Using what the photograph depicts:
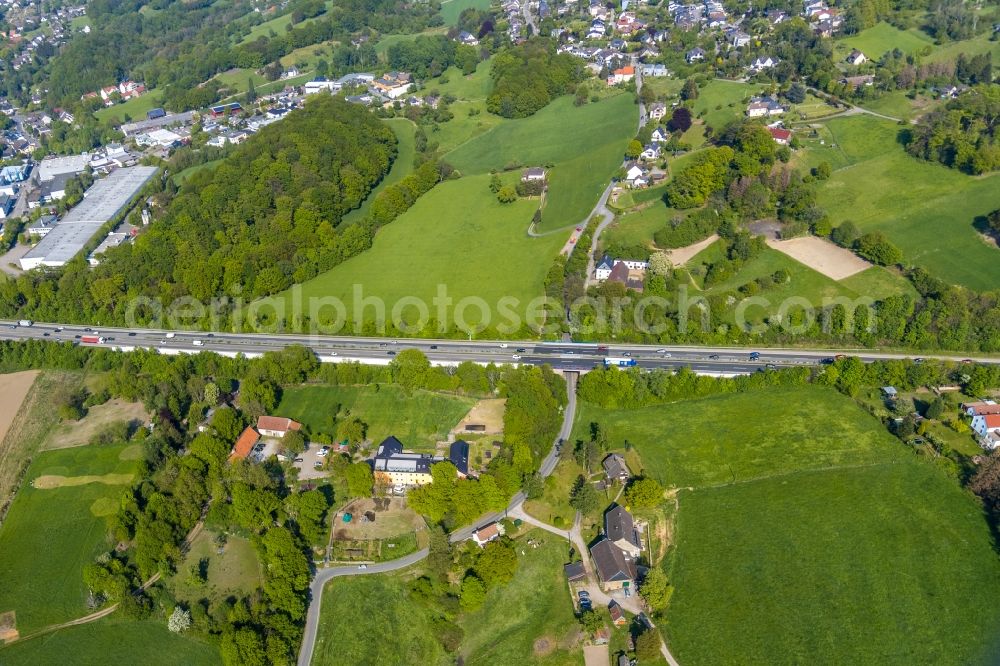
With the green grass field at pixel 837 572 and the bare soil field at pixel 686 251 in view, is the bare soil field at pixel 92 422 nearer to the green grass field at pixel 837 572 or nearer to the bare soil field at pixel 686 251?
the green grass field at pixel 837 572

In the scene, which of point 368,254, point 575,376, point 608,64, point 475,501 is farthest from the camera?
point 608,64

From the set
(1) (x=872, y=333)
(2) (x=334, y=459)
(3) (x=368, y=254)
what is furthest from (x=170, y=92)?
(1) (x=872, y=333)

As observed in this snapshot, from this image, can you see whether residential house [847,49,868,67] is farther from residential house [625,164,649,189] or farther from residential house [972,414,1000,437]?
residential house [972,414,1000,437]

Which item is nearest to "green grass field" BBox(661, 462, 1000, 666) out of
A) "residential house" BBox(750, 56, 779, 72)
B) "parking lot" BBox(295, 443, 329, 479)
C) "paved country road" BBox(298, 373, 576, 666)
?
"paved country road" BBox(298, 373, 576, 666)

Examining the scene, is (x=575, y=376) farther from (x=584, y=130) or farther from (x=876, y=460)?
(x=584, y=130)

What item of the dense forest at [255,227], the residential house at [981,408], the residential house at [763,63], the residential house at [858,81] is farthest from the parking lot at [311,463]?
the residential house at [763,63]

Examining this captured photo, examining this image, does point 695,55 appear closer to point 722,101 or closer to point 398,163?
point 722,101
